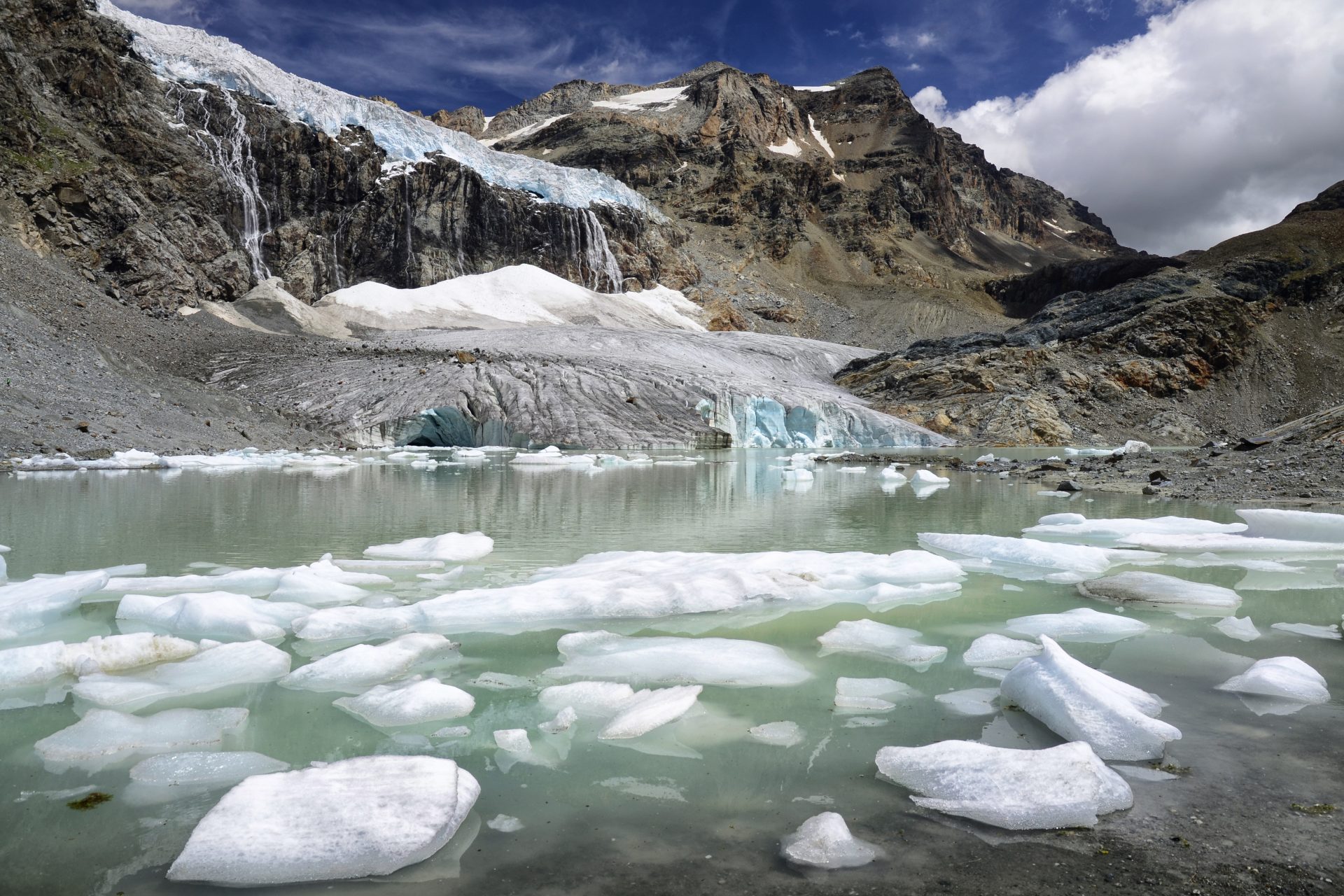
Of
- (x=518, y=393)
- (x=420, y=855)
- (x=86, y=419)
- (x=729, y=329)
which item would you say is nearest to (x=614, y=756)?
(x=420, y=855)

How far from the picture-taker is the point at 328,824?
6.45 feet

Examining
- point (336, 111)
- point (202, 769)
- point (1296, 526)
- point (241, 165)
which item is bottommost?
point (202, 769)

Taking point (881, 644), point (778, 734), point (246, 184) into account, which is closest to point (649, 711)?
point (778, 734)

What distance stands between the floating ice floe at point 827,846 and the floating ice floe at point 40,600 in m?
3.79

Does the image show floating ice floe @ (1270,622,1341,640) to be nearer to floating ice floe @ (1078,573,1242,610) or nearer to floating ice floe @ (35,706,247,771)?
floating ice floe @ (1078,573,1242,610)

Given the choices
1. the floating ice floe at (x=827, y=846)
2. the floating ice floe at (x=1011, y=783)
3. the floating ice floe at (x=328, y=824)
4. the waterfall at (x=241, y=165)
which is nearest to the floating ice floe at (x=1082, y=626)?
the floating ice floe at (x=1011, y=783)

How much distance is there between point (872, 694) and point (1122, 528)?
5.39m

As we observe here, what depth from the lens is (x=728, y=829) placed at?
2.07 m

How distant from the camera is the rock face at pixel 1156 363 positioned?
38.9 metres

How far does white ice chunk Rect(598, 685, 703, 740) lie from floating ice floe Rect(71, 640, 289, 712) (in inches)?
59.1

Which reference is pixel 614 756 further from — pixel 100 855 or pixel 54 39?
pixel 54 39

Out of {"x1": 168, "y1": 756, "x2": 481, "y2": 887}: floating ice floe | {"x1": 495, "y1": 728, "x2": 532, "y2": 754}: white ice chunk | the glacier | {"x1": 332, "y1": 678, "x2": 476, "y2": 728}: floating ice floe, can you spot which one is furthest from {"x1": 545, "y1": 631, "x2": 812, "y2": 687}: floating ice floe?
the glacier

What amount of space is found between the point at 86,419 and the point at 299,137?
42.7 metres

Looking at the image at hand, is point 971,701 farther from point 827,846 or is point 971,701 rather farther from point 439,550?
point 439,550
